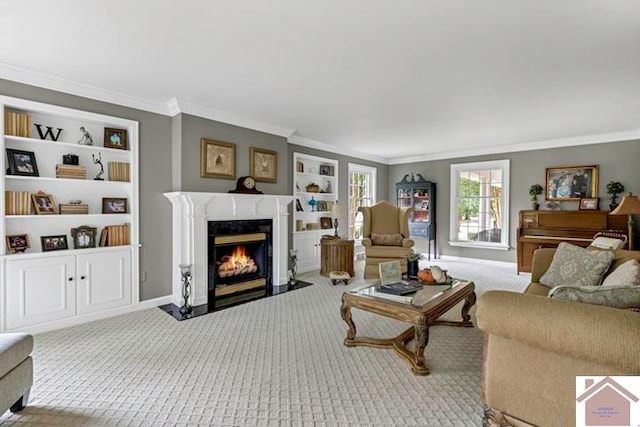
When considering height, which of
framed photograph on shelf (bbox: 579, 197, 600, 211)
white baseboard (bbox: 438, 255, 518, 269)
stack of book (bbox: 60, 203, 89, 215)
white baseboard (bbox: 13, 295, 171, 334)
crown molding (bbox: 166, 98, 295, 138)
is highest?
crown molding (bbox: 166, 98, 295, 138)

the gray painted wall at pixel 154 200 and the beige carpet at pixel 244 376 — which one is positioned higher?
the gray painted wall at pixel 154 200

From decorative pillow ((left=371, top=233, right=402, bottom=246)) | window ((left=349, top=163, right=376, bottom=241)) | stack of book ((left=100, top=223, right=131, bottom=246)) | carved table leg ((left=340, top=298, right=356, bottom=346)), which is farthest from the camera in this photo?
window ((left=349, top=163, right=376, bottom=241))

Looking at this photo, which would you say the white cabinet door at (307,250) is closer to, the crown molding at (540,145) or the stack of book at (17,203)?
the crown molding at (540,145)

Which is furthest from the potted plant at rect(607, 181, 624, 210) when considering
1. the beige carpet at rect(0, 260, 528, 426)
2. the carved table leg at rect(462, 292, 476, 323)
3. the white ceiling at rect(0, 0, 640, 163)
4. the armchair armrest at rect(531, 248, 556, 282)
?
the beige carpet at rect(0, 260, 528, 426)

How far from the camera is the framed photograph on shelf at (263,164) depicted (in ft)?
14.5

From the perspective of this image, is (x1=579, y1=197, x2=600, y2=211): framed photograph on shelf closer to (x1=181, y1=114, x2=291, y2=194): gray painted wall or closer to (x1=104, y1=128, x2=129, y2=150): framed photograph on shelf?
(x1=181, y1=114, x2=291, y2=194): gray painted wall

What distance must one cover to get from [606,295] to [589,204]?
16.0ft

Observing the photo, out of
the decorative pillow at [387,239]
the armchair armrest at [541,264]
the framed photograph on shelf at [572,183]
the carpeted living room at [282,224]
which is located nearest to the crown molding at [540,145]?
the carpeted living room at [282,224]

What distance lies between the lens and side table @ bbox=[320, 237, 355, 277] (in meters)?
5.07

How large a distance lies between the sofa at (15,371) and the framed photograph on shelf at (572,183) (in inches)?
278

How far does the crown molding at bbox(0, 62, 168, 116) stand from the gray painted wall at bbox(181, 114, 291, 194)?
1.34ft

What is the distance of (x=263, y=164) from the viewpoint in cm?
456

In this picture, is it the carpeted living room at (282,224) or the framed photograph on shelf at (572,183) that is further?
the framed photograph on shelf at (572,183)

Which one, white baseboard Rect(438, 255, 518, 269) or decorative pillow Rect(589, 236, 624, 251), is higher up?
decorative pillow Rect(589, 236, 624, 251)
